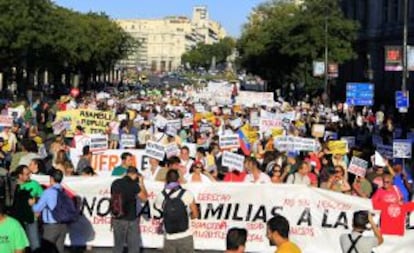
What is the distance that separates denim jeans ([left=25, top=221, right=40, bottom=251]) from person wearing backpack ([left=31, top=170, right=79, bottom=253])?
0.16 meters

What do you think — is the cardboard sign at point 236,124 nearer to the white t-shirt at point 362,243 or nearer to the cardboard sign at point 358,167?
the cardboard sign at point 358,167

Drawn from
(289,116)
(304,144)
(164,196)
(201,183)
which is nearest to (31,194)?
(164,196)

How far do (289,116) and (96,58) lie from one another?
70.1m

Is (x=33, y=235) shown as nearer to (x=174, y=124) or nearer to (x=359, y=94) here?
(x=174, y=124)

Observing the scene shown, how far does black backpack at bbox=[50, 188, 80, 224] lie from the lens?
11.7 metres

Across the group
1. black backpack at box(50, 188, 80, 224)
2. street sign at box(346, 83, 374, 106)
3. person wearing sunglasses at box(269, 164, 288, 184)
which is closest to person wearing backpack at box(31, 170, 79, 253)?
black backpack at box(50, 188, 80, 224)

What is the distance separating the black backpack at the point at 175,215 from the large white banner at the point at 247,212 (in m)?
3.28

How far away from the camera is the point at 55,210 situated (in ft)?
38.4

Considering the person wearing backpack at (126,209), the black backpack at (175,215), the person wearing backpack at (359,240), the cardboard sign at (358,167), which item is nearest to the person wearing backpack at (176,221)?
the black backpack at (175,215)

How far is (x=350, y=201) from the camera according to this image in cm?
1359

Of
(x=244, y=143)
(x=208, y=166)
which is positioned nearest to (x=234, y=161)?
(x=208, y=166)

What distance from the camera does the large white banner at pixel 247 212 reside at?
13.7 m

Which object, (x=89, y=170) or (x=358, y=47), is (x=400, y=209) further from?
(x=358, y=47)

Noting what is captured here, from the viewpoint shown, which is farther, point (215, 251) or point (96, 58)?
point (96, 58)
